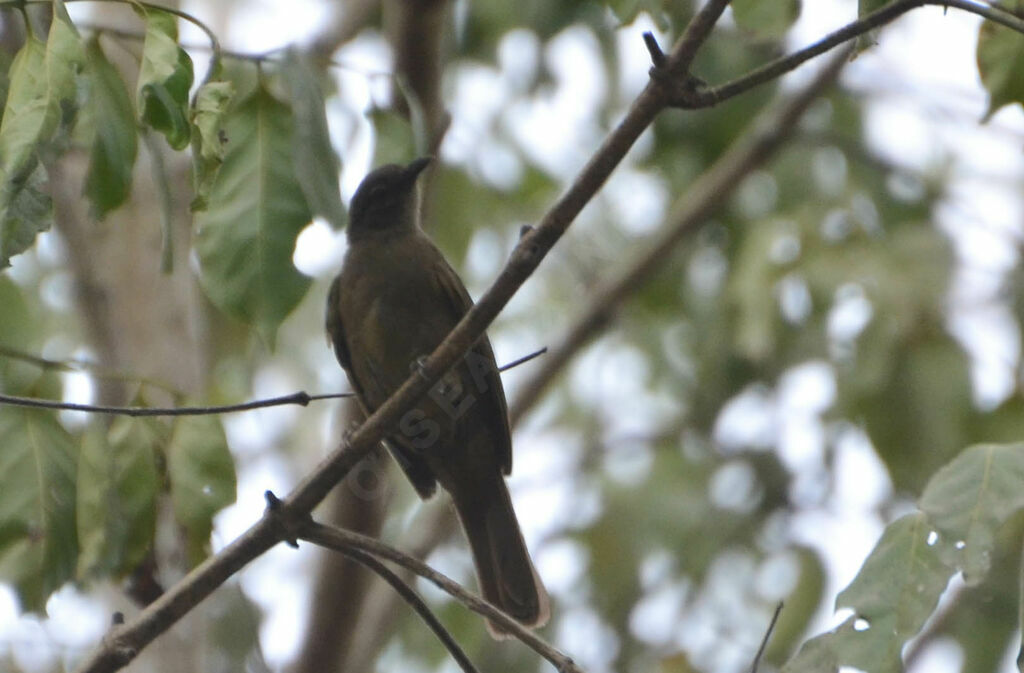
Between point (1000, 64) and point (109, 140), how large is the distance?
6.84 ft

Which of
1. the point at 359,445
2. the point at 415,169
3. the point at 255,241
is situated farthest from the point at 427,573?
the point at 415,169

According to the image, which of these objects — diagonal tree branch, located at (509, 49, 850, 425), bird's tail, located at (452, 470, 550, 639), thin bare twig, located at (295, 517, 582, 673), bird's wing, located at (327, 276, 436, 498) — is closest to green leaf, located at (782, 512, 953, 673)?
thin bare twig, located at (295, 517, 582, 673)

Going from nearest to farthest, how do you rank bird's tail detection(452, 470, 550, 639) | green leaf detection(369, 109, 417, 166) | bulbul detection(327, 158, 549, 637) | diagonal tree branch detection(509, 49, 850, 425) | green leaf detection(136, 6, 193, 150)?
green leaf detection(136, 6, 193, 150) < green leaf detection(369, 109, 417, 166) < bird's tail detection(452, 470, 550, 639) < bulbul detection(327, 158, 549, 637) < diagonal tree branch detection(509, 49, 850, 425)

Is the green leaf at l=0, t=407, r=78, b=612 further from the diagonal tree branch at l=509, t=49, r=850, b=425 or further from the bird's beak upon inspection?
the diagonal tree branch at l=509, t=49, r=850, b=425

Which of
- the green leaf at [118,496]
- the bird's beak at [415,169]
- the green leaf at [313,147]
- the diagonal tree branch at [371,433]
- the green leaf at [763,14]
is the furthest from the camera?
the bird's beak at [415,169]

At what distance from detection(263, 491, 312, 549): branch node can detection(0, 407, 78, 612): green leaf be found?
0.57 m

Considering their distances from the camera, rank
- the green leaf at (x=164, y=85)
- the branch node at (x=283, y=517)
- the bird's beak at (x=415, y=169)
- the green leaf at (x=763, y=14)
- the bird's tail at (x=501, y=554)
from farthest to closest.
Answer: the bird's beak at (x=415, y=169) → the bird's tail at (x=501, y=554) → the green leaf at (x=763, y=14) → the branch node at (x=283, y=517) → the green leaf at (x=164, y=85)

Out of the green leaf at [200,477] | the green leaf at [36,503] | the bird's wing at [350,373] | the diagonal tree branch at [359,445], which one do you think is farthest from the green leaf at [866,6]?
the bird's wing at [350,373]

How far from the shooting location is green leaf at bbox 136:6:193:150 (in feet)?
7.95

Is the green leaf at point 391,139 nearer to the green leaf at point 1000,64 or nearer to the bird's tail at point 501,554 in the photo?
the green leaf at point 1000,64

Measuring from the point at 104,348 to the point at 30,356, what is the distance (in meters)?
2.10

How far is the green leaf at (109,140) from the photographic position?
284cm

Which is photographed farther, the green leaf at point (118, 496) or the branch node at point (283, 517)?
the green leaf at point (118, 496)

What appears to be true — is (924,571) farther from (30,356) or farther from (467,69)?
(467,69)
